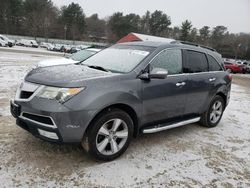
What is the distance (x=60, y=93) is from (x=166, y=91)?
1798 millimetres

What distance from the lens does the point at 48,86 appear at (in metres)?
3.27

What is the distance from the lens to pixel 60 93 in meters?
3.18

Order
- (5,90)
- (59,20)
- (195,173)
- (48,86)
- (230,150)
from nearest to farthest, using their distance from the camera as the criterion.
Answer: (48,86)
(195,173)
(230,150)
(5,90)
(59,20)

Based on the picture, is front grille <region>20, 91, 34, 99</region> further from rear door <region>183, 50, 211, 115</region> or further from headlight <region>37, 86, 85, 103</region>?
rear door <region>183, 50, 211, 115</region>

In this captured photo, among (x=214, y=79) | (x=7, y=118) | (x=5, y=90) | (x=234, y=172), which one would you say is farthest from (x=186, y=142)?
(x=5, y=90)

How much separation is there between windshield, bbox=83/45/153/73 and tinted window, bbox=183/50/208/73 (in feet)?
2.94

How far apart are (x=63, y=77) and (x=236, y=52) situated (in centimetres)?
7247

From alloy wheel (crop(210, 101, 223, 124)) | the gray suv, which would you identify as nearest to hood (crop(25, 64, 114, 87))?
the gray suv

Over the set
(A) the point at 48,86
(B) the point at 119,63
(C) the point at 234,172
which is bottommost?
(C) the point at 234,172

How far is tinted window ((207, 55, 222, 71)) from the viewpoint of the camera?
538cm

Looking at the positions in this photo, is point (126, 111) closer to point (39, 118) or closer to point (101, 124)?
point (101, 124)

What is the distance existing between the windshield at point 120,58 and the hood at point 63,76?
36 centimetres

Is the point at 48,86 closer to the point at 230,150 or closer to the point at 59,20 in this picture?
the point at 230,150

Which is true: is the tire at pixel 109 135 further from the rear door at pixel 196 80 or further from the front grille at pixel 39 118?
the rear door at pixel 196 80
